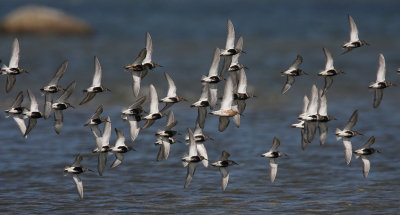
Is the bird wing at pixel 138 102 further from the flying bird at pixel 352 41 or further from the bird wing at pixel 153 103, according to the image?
the flying bird at pixel 352 41

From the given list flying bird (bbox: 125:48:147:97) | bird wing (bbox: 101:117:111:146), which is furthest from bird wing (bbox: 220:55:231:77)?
bird wing (bbox: 101:117:111:146)

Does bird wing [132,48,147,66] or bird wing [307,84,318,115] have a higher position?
bird wing [132,48,147,66]

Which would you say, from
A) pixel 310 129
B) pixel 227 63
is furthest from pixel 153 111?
pixel 310 129

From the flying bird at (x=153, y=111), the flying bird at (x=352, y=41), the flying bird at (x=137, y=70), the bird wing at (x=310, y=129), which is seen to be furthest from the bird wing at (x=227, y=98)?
the flying bird at (x=352, y=41)


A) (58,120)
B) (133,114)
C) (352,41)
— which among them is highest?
(352,41)

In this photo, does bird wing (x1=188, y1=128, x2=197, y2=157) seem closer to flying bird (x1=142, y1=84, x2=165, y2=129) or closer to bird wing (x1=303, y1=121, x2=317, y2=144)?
flying bird (x1=142, y1=84, x2=165, y2=129)

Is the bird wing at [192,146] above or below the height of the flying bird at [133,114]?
below

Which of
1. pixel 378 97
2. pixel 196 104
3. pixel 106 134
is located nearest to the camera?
pixel 196 104

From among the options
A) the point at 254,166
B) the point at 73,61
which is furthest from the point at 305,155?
the point at 73,61

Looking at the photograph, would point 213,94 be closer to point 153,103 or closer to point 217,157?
point 153,103

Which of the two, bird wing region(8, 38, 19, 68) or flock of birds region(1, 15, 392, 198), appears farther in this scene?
bird wing region(8, 38, 19, 68)

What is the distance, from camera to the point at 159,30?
8538 cm

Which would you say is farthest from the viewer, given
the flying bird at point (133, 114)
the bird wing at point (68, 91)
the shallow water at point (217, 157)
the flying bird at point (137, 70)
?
the shallow water at point (217, 157)

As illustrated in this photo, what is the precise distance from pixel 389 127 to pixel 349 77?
13329 mm
